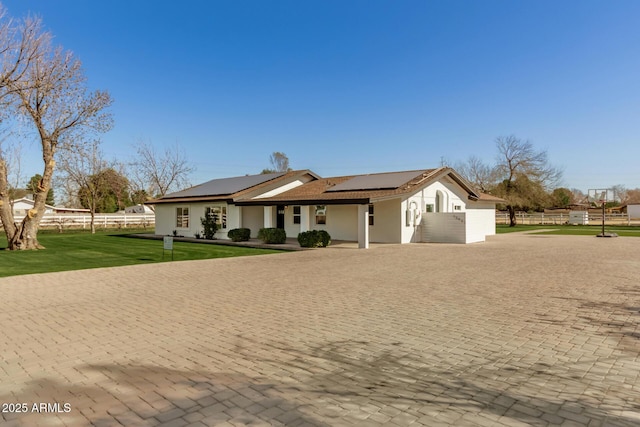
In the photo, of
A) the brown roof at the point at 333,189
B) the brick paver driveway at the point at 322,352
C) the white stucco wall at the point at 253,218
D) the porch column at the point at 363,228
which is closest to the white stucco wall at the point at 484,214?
the brown roof at the point at 333,189

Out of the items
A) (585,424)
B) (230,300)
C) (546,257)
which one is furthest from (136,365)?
(546,257)

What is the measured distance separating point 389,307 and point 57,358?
5183 mm

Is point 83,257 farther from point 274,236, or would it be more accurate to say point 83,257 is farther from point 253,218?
point 253,218

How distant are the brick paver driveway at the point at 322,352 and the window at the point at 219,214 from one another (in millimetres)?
14969

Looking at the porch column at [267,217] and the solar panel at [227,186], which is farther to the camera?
the solar panel at [227,186]

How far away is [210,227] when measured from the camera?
25.5 metres

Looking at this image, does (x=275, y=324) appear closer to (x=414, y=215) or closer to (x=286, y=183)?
(x=414, y=215)

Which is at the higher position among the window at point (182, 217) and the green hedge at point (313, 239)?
the window at point (182, 217)

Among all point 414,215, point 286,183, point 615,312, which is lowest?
point 615,312

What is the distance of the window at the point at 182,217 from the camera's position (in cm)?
2838

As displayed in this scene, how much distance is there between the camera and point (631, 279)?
10.5 meters

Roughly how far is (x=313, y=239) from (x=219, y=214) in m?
8.46

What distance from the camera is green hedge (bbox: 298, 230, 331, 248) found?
20031 millimetres

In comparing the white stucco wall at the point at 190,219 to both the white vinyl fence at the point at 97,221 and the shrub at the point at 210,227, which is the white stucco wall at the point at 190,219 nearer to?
the shrub at the point at 210,227
